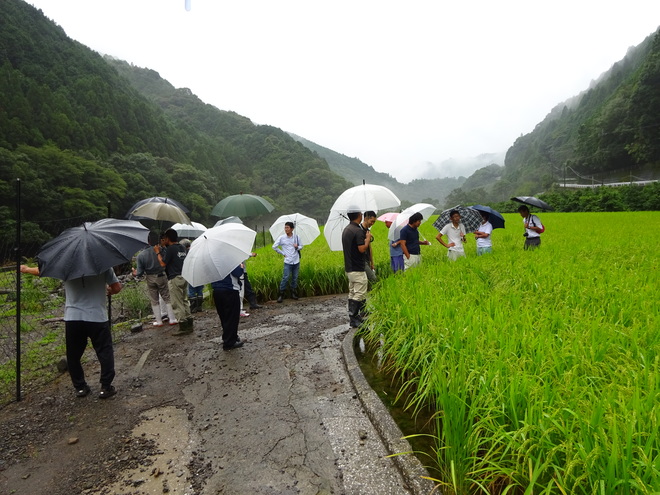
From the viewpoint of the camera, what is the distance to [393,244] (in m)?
6.97

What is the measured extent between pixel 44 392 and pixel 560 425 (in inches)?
195

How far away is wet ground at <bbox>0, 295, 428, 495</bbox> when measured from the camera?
2.58 meters

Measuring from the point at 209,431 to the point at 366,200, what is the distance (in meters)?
4.30

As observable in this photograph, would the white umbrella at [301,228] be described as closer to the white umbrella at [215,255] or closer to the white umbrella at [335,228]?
the white umbrella at [335,228]

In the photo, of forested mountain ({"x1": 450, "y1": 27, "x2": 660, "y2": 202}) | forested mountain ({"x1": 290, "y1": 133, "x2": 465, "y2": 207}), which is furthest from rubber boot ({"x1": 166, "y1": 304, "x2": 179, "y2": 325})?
forested mountain ({"x1": 290, "y1": 133, "x2": 465, "y2": 207})

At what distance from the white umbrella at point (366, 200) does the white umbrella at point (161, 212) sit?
2692 millimetres

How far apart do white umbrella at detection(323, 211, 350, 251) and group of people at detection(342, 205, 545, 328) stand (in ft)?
1.60

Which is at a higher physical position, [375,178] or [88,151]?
[375,178]

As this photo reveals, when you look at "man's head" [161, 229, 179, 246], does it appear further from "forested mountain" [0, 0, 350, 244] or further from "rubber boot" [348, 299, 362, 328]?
"forested mountain" [0, 0, 350, 244]

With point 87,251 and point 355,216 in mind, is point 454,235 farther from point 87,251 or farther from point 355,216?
point 87,251

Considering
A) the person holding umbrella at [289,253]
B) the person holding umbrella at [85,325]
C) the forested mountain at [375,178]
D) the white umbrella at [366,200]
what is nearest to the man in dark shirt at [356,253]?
the white umbrella at [366,200]

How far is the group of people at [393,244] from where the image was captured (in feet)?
17.5

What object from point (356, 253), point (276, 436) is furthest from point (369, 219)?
point (276, 436)

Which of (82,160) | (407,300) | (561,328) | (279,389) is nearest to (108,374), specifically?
(279,389)
